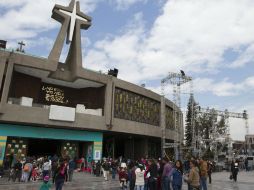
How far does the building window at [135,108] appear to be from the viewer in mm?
34719

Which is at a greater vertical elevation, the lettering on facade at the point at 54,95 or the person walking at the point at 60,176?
the lettering on facade at the point at 54,95

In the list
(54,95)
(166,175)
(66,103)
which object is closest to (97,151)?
(66,103)

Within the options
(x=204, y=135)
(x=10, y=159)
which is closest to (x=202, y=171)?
(x=10, y=159)

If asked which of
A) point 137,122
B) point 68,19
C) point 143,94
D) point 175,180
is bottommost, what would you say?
point 175,180

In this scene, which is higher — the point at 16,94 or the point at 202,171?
the point at 16,94

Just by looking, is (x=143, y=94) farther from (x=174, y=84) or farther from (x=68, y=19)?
(x=68, y=19)

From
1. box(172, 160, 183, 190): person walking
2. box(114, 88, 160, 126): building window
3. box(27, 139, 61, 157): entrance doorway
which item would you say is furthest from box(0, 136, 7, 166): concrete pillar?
box(172, 160, 183, 190): person walking

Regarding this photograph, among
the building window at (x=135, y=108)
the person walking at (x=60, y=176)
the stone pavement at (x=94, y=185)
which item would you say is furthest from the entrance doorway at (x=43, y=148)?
the person walking at (x=60, y=176)

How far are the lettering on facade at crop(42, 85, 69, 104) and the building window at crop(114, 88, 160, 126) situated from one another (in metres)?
6.36

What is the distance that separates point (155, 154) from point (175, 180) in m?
37.3

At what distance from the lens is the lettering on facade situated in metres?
33.1

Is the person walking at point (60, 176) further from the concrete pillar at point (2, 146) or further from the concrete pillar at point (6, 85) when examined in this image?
the concrete pillar at point (2, 146)

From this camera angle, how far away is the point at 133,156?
1694 inches

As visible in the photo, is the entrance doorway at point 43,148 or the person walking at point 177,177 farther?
the entrance doorway at point 43,148
